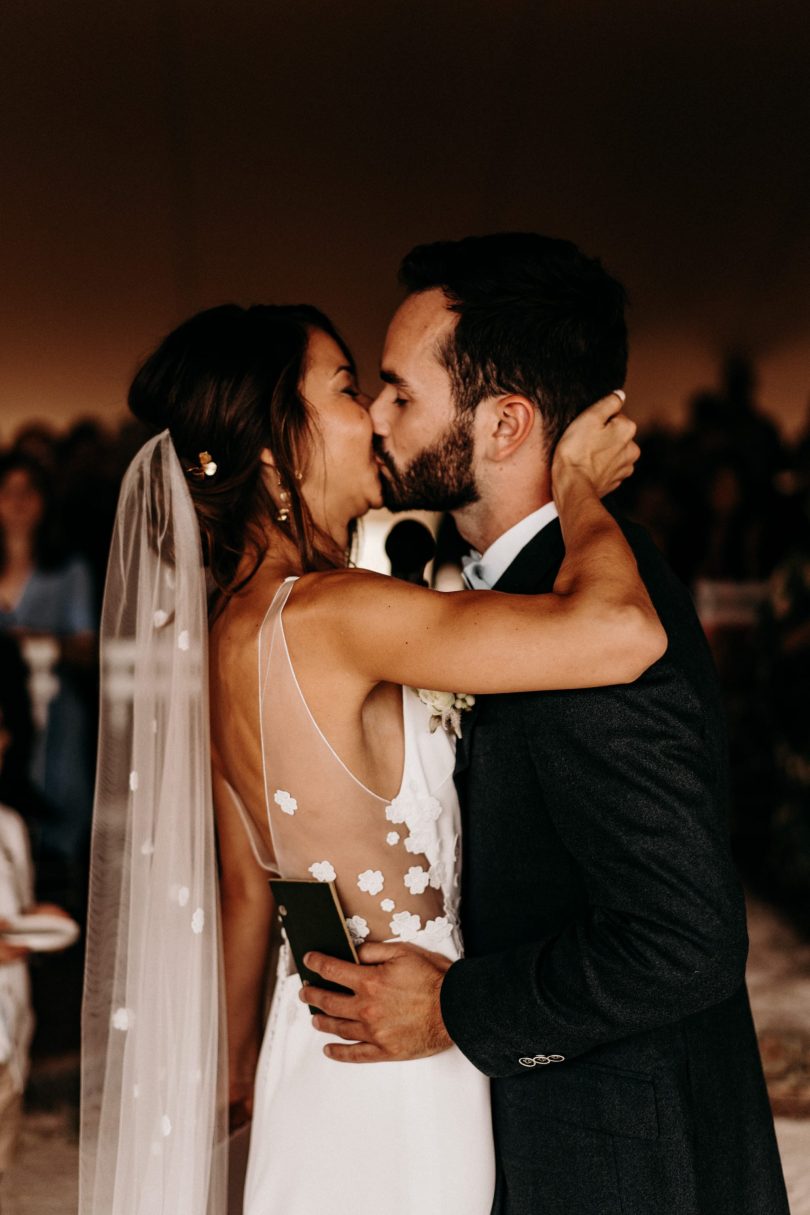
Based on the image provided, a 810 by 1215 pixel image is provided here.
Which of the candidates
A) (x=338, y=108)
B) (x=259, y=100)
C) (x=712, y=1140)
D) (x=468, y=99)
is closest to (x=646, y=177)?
(x=468, y=99)

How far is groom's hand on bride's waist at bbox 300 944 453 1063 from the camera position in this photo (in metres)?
1.48

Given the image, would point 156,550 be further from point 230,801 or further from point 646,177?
point 646,177

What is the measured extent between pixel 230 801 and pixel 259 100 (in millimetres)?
5643

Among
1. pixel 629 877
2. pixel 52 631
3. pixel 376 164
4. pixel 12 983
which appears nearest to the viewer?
pixel 629 877

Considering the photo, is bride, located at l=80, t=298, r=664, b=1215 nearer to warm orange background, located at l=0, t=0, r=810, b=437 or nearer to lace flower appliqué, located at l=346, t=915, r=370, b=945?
lace flower appliqué, located at l=346, t=915, r=370, b=945

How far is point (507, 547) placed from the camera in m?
1.63

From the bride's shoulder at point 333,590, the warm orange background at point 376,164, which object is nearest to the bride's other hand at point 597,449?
the bride's shoulder at point 333,590

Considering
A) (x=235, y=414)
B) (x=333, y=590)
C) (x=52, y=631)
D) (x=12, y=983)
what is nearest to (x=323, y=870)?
(x=333, y=590)

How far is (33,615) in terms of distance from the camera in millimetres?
5926

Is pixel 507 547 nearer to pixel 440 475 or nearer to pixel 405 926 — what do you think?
pixel 440 475

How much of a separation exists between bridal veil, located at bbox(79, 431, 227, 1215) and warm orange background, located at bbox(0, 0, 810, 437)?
4575mm

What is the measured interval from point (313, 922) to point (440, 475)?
64 centimetres

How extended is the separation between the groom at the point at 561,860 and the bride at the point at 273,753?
70 millimetres

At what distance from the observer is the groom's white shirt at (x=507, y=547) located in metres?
1.60
